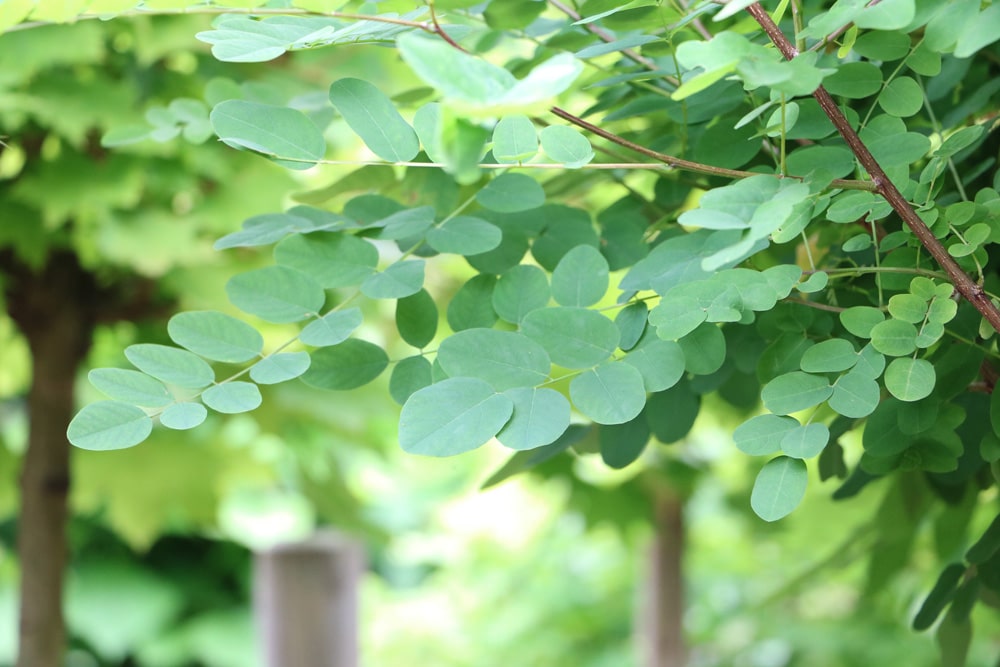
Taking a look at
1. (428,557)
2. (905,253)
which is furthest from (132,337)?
(428,557)

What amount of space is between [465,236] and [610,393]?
0.09 m

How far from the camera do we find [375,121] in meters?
0.34

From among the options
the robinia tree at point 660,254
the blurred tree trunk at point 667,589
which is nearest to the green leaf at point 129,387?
the robinia tree at point 660,254

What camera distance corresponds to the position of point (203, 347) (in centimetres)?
35

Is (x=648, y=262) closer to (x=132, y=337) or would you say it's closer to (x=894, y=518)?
(x=894, y=518)

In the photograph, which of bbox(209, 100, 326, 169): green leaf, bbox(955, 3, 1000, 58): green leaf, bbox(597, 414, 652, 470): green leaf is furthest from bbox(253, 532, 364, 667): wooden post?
bbox(955, 3, 1000, 58): green leaf

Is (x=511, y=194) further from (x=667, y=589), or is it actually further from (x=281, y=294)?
(x=667, y=589)

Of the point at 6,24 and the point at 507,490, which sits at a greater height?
the point at 6,24

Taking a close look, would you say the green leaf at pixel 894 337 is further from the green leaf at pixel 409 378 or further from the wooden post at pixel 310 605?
A: the wooden post at pixel 310 605

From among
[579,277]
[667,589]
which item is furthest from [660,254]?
[667,589]

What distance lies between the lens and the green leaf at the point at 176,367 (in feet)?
1.11

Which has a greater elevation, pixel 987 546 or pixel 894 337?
pixel 894 337

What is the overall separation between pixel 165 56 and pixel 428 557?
1967 millimetres

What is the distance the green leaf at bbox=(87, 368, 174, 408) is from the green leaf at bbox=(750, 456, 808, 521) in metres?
0.19
